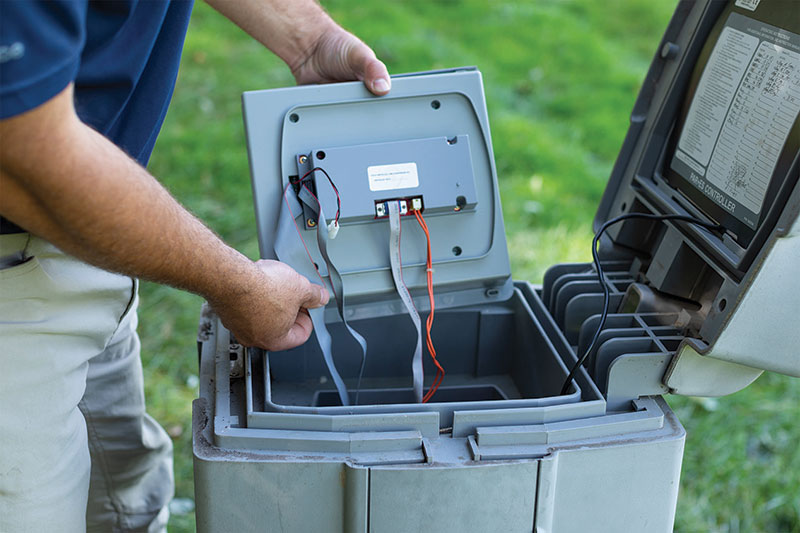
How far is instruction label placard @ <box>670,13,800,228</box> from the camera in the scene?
1.03 m

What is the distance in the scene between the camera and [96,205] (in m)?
0.85

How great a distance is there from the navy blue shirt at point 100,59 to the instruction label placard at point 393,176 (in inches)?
13.2

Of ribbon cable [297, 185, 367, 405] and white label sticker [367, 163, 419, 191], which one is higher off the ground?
white label sticker [367, 163, 419, 191]

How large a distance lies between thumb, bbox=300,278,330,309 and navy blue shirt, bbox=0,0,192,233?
0.33m

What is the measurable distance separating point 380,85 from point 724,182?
1.73ft

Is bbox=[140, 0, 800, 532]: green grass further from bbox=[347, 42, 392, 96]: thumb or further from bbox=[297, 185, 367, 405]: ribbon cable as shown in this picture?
bbox=[347, 42, 392, 96]: thumb

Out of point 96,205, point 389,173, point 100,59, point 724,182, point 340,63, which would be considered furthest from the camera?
point 340,63

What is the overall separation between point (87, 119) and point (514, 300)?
2.35 ft

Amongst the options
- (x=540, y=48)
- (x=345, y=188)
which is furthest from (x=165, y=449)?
(x=540, y=48)

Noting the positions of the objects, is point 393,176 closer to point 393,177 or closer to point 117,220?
point 393,177

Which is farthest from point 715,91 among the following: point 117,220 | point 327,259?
point 117,220

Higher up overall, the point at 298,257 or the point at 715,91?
the point at 715,91

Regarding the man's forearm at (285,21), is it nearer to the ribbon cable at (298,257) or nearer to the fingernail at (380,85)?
the fingernail at (380,85)

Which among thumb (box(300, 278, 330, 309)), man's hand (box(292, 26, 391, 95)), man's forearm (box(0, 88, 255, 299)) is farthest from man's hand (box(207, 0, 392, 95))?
man's forearm (box(0, 88, 255, 299))
